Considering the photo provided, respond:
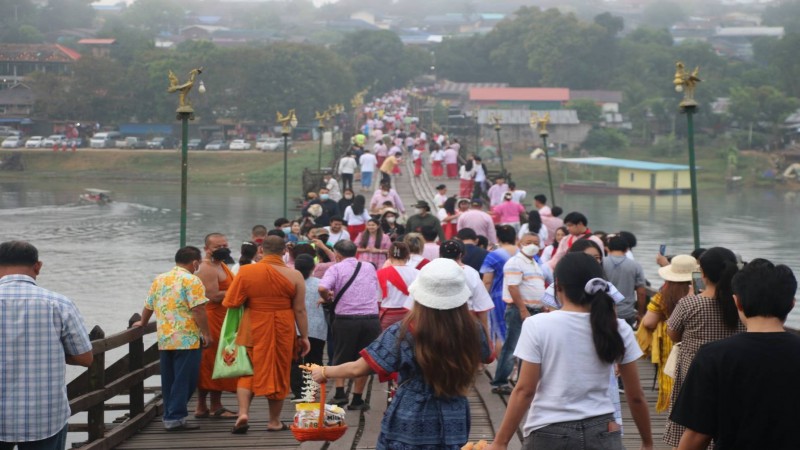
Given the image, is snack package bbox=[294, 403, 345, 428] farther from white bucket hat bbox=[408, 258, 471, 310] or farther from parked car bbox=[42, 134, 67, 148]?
parked car bbox=[42, 134, 67, 148]

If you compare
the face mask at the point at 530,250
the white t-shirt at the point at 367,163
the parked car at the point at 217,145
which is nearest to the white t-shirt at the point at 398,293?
the face mask at the point at 530,250

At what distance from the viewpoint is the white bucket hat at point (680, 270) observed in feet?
24.3

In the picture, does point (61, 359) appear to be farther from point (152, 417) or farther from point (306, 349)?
point (152, 417)

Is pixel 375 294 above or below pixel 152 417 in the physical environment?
above

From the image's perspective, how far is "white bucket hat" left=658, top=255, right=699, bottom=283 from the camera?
7414 mm

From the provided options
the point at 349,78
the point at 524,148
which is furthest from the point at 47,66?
the point at 524,148

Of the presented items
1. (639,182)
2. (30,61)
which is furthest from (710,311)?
(30,61)

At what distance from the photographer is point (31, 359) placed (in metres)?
5.27

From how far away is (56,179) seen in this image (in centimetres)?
7262

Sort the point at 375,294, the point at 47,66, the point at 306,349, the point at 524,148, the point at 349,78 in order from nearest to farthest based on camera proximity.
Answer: the point at 306,349, the point at 375,294, the point at 524,148, the point at 349,78, the point at 47,66

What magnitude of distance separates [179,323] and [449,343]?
3791 millimetres

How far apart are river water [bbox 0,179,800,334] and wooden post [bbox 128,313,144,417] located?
20.9 metres

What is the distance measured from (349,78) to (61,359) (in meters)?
85.2

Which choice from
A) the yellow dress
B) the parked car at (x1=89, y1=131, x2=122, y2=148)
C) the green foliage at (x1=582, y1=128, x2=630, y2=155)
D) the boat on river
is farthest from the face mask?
the green foliage at (x1=582, y1=128, x2=630, y2=155)
